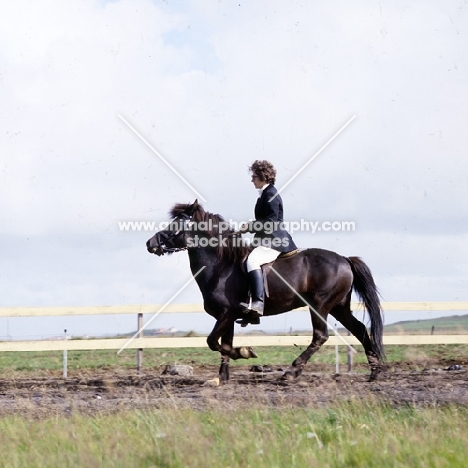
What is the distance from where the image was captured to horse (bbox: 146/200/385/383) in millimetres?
12055

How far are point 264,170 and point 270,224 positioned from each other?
72 cm

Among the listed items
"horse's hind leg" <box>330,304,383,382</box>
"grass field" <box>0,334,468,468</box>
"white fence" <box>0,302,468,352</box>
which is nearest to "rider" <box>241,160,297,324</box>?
"horse's hind leg" <box>330,304,383,382</box>

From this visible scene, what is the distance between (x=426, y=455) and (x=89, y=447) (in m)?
2.37

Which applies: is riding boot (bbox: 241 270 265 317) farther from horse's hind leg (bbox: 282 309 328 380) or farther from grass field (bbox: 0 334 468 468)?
grass field (bbox: 0 334 468 468)

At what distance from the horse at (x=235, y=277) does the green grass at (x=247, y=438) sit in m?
3.82

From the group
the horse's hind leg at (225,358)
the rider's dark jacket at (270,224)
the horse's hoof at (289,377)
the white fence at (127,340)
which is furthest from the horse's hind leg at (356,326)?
the white fence at (127,340)

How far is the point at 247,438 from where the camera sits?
6668 mm

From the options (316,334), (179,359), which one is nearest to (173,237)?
(316,334)

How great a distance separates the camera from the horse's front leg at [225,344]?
39.3 feet

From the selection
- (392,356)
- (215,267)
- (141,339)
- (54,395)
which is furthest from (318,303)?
(392,356)

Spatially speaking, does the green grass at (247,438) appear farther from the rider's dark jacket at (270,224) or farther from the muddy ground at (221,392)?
the rider's dark jacket at (270,224)

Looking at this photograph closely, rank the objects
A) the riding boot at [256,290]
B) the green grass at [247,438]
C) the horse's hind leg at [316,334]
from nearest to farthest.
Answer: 1. the green grass at [247,438]
2. the riding boot at [256,290]
3. the horse's hind leg at [316,334]

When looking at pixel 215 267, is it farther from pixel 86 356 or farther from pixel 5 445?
pixel 86 356

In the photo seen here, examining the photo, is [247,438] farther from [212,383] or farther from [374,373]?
[374,373]
